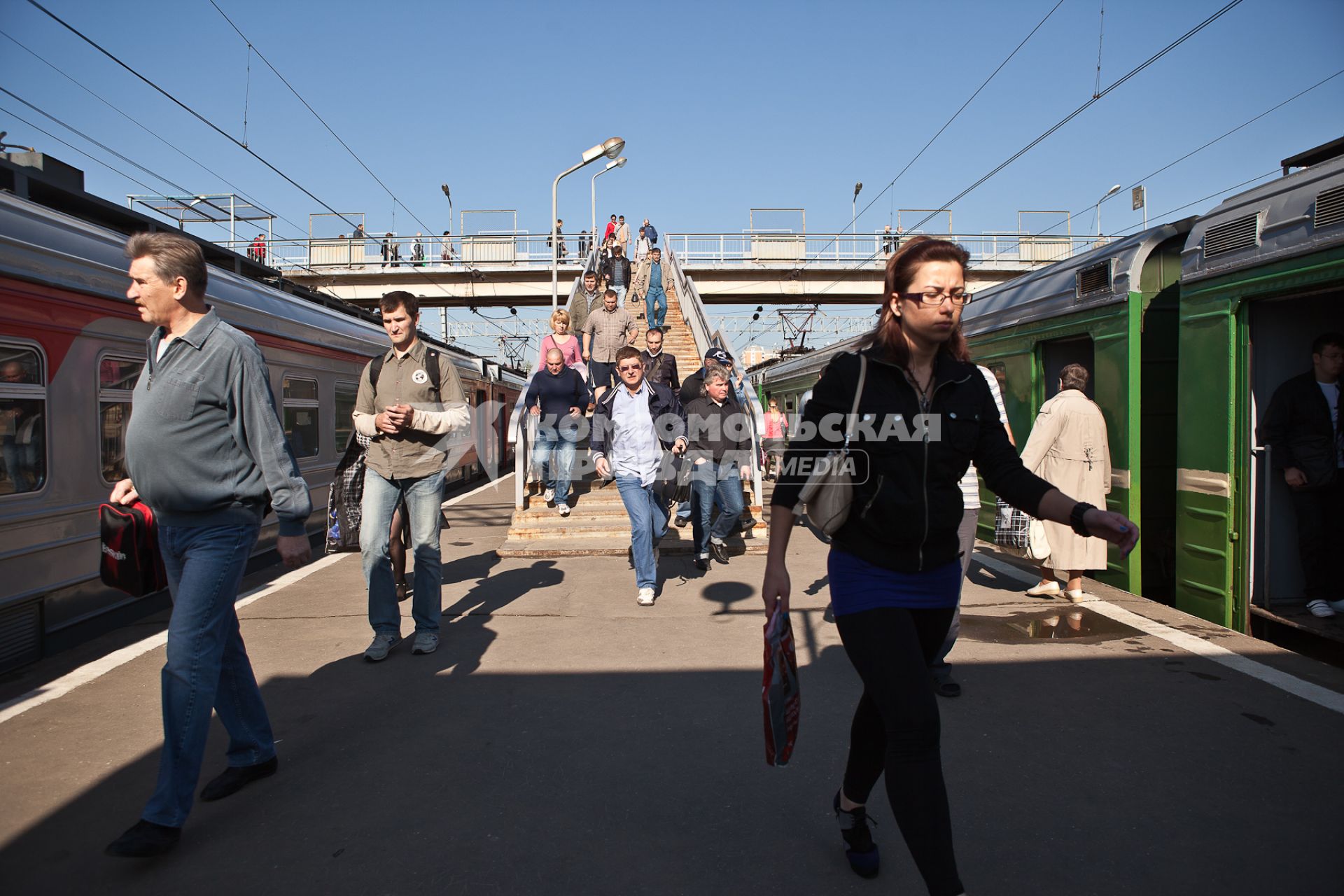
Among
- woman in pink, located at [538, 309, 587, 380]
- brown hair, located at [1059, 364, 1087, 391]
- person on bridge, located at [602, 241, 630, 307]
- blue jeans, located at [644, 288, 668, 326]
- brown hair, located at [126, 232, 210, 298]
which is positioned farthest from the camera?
person on bridge, located at [602, 241, 630, 307]

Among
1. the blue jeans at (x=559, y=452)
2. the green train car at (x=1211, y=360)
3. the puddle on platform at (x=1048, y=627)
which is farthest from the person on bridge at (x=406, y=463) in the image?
the blue jeans at (x=559, y=452)

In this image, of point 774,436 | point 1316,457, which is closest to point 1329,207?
point 1316,457

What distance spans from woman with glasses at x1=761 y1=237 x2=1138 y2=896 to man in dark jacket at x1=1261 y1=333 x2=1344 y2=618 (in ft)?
13.4

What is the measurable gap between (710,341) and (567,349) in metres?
5.58

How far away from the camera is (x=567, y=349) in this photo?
399 inches

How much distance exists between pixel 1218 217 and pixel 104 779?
7.34 meters

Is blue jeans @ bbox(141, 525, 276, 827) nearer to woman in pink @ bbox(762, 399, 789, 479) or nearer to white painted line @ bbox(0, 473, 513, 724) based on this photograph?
white painted line @ bbox(0, 473, 513, 724)

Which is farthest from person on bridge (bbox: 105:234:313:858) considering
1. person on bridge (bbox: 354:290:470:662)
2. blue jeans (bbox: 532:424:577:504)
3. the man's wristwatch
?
blue jeans (bbox: 532:424:577:504)

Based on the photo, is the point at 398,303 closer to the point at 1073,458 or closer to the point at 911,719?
the point at 911,719

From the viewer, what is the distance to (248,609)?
6.48 metres

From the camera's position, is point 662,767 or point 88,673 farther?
point 88,673

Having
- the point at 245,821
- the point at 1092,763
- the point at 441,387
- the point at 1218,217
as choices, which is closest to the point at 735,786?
the point at 1092,763

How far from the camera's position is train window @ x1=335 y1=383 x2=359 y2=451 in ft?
35.8

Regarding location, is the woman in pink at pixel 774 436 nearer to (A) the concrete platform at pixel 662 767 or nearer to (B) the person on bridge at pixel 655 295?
(B) the person on bridge at pixel 655 295
